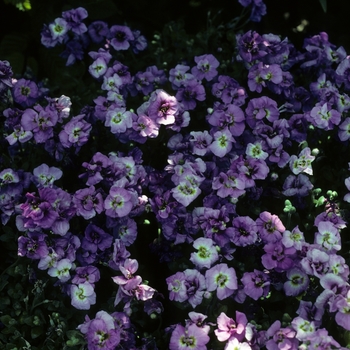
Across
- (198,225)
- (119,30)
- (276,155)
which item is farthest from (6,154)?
(276,155)

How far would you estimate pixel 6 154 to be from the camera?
2.99m

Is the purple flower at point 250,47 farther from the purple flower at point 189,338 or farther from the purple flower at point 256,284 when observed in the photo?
the purple flower at point 189,338

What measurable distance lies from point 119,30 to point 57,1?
A: 0.63m

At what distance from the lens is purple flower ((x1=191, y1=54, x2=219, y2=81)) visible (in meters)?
3.02

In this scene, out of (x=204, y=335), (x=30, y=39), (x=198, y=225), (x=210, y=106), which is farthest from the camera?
(x=30, y=39)

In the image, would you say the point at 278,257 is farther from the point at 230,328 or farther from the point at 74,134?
the point at 74,134

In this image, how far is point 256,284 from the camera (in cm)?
231

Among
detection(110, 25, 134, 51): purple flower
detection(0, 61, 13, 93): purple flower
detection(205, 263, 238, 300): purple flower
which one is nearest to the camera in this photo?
detection(205, 263, 238, 300): purple flower

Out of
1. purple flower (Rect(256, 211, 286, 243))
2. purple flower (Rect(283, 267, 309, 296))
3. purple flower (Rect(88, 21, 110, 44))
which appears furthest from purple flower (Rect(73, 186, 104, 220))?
purple flower (Rect(88, 21, 110, 44))

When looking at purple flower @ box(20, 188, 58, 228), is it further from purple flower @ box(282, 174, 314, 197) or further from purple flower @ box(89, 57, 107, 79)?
purple flower @ box(282, 174, 314, 197)

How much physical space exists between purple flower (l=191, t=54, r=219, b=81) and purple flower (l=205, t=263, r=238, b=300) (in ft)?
3.48

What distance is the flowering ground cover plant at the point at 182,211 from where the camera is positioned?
228cm

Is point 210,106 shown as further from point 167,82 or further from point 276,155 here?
point 276,155

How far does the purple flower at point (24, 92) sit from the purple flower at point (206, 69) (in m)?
0.73
